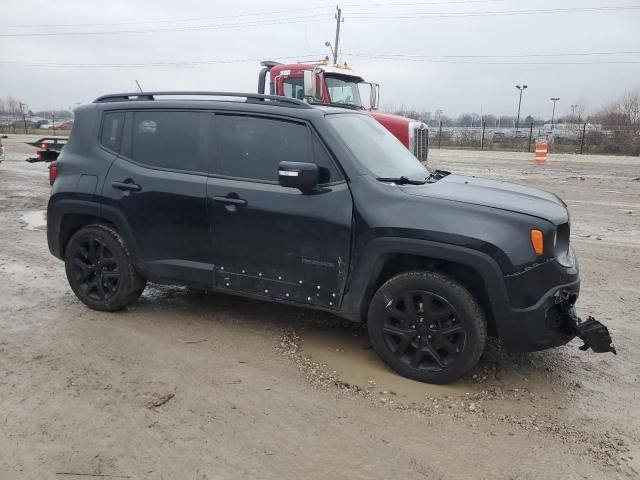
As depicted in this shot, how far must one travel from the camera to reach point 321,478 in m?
2.78

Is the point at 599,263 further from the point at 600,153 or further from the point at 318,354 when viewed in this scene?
the point at 600,153

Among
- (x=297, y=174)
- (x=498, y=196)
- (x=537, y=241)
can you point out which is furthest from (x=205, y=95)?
(x=537, y=241)

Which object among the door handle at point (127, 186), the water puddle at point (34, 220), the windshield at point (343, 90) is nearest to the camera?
the door handle at point (127, 186)

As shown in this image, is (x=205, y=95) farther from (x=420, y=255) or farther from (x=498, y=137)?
(x=498, y=137)

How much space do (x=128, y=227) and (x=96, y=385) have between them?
152 centimetres

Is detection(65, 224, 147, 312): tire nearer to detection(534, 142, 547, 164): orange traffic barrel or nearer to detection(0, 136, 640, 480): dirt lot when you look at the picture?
detection(0, 136, 640, 480): dirt lot

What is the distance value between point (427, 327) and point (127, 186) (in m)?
2.80

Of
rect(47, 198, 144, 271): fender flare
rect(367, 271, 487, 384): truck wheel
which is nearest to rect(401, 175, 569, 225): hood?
rect(367, 271, 487, 384): truck wheel

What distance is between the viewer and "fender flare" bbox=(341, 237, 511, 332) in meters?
3.46

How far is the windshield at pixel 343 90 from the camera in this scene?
1066 cm

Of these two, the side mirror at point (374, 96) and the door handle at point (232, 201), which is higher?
the side mirror at point (374, 96)

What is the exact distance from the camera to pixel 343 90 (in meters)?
11.0

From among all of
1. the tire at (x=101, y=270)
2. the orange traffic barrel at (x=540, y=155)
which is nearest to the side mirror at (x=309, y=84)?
the tire at (x=101, y=270)

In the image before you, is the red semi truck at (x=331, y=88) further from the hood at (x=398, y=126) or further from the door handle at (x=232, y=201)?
the door handle at (x=232, y=201)
